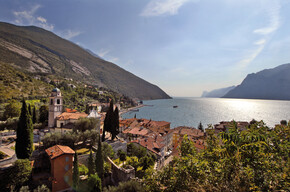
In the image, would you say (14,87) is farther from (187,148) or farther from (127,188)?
(187,148)

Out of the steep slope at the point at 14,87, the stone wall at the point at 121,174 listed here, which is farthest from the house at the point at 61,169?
the steep slope at the point at 14,87

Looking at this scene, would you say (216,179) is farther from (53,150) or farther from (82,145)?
(82,145)

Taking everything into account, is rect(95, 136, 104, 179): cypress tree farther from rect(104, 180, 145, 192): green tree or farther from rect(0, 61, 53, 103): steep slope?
rect(0, 61, 53, 103): steep slope

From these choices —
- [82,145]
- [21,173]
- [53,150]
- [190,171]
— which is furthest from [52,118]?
[190,171]

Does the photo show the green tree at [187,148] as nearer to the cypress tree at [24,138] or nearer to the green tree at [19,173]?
the green tree at [19,173]

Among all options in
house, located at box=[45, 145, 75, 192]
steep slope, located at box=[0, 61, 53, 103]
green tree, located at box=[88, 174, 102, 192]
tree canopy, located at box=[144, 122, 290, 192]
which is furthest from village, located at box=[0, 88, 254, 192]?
steep slope, located at box=[0, 61, 53, 103]
